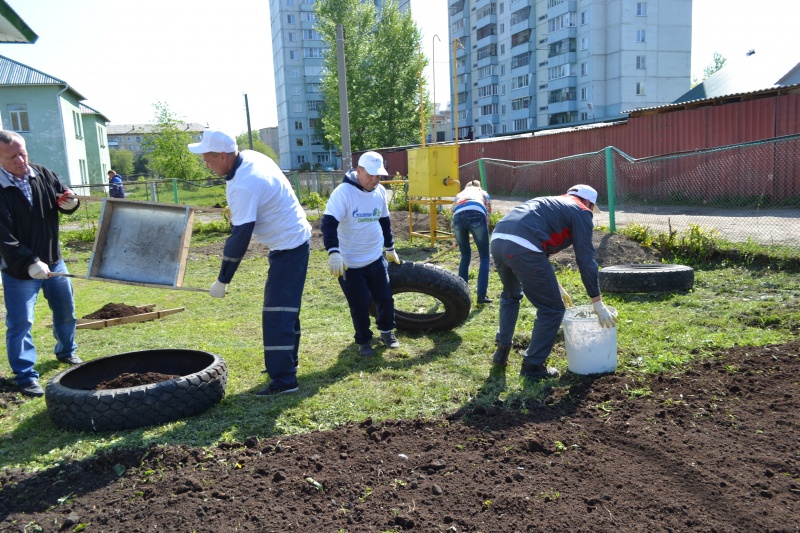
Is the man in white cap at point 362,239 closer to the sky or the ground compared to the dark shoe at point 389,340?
closer to the sky

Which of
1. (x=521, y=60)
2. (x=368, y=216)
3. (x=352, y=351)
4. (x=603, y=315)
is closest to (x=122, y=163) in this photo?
(x=521, y=60)

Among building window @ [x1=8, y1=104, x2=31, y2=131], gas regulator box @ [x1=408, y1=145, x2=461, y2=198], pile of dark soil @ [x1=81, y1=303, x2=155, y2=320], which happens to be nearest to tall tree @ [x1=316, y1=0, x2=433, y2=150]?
building window @ [x1=8, y1=104, x2=31, y2=131]

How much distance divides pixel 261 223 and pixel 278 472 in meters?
1.89

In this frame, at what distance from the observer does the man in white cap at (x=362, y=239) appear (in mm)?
5238

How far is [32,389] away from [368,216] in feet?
9.74

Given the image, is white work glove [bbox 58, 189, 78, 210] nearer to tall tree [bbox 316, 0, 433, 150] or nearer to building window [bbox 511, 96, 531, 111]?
tall tree [bbox 316, 0, 433, 150]

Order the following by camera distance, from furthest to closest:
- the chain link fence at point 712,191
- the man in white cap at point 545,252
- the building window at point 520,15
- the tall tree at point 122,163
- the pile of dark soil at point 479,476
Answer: the tall tree at point 122,163 → the building window at point 520,15 → the chain link fence at point 712,191 → the man in white cap at point 545,252 → the pile of dark soil at point 479,476

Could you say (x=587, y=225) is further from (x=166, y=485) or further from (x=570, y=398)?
(x=166, y=485)

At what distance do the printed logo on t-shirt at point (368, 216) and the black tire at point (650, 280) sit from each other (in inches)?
131

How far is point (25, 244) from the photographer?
15.4 ft

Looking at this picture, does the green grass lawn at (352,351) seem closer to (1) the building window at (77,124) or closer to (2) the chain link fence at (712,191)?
(2) the chain link fence at (712,191)

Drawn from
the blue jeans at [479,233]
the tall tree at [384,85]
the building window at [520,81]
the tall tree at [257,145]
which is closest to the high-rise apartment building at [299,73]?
the tall tree at [257,145]

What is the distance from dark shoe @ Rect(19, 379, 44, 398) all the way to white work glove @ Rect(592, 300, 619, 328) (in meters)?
4.24

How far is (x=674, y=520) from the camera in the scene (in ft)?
8.98
